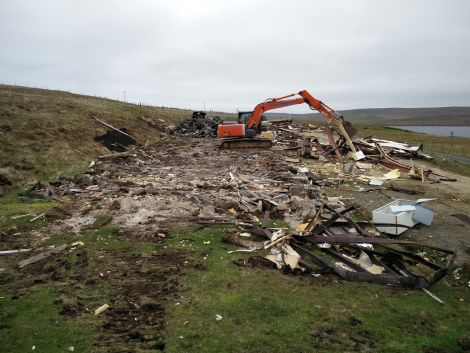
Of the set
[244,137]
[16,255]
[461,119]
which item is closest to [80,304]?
[16,255]

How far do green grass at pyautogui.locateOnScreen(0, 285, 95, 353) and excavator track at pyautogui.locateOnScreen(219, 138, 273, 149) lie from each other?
65.5 ft

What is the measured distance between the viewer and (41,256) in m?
8.27

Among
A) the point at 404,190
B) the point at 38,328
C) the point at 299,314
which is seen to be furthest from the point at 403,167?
the point at 38,328

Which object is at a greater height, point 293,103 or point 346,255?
point 293,103

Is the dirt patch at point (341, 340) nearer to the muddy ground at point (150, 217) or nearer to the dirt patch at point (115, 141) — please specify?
the muddy ground at point (150, 217)

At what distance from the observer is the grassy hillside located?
52.9 ft

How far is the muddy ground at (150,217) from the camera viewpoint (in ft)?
21.3

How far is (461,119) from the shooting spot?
169 meters

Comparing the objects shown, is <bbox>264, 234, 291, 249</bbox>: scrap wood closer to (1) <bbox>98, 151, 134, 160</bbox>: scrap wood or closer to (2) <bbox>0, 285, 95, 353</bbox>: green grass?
(2) <bbox>0, 285, 95, 353</bbox>: green grass

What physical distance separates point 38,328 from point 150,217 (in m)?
5.35

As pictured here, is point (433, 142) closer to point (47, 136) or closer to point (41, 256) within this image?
point (47, 136)

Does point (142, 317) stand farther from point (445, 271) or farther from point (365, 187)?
point (365, 187)

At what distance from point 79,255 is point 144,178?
820cm

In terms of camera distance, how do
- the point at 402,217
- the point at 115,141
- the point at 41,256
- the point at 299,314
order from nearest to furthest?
the point at 299,314, the point at 41,256, the point at 402,217, the point at 115,141
